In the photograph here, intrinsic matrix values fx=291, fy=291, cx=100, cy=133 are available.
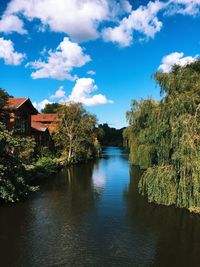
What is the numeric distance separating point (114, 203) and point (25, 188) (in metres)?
6.69

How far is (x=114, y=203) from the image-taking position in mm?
20594

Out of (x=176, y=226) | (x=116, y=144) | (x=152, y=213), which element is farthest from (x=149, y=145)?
(x=116, y=144)

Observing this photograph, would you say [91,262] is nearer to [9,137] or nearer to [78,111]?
[9,137]

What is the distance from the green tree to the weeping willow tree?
26.4m

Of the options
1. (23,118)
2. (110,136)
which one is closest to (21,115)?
(23,118)

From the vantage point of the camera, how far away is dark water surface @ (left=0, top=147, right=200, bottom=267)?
11.9 meters

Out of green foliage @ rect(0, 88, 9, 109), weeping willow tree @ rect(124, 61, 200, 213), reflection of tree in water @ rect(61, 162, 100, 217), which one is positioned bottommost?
reflection of tree in water @ rect(61, 162, 100, 217)

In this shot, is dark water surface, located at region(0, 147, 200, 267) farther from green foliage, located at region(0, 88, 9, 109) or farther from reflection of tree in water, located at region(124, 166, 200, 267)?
green foliage, located at region(0, 88, 9, 109)

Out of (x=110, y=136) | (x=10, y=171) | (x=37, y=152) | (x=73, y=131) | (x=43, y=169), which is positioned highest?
(x=110, y=136)

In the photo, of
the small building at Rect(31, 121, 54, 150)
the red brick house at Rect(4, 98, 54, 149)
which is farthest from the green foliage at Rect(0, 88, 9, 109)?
the small building at Rect(31, 121, 54, 150)

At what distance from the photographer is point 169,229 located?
15.4 metres

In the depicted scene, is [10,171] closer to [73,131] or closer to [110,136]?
[73,131]

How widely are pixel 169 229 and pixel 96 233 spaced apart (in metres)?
3.90

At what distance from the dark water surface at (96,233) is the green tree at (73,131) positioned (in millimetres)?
23385
